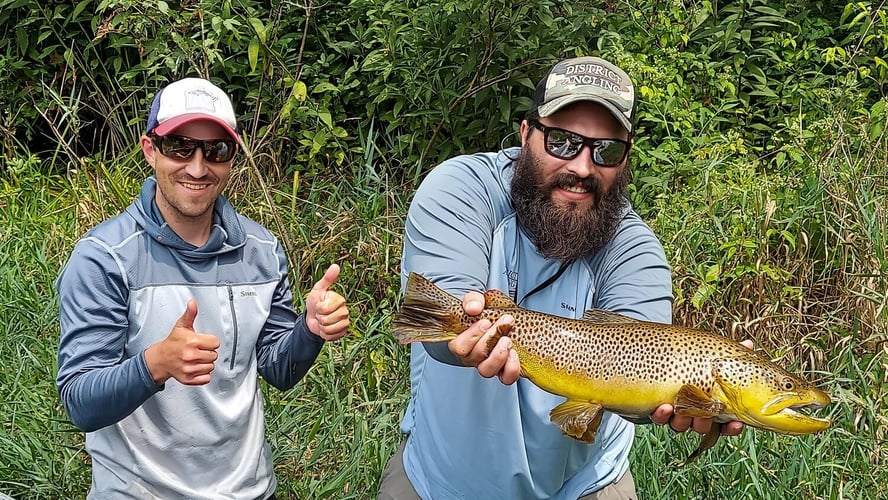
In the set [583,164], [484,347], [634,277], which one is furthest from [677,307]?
[484,347]

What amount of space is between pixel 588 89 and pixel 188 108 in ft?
4.13

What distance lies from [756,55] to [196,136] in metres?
4.36

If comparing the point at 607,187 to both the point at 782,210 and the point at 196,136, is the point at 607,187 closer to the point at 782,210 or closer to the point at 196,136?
the point at 196,136

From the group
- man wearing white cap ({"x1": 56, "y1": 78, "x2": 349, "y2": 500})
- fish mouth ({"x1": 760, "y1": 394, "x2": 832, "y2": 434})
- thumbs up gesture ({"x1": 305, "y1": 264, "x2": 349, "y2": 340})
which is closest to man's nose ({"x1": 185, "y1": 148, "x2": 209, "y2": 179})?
man wearing white cap ({"x1": 56, "y1": 78, "x2": 349, "y2": 500})

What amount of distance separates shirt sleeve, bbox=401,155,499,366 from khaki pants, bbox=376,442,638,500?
25.3 inches

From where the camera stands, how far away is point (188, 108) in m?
2.92

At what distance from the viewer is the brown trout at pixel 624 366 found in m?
2.50

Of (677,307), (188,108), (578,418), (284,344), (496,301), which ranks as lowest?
(677,307)

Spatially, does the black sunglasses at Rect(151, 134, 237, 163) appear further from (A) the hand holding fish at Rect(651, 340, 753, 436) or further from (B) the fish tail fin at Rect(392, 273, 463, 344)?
(A) the hand holding fish at Rect(651, 340, 753, 436)

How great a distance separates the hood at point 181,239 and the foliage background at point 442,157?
140 cm

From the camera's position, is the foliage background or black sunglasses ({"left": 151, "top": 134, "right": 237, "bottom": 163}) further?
the foliage background

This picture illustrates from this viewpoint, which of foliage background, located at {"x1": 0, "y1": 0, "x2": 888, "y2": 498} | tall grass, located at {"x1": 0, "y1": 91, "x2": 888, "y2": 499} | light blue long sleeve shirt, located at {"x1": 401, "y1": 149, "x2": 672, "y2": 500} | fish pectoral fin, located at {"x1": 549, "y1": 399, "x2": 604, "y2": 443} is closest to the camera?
fish pectoral fin, located at {"x1": 549, "y1": 399, "x2": 604, "y2": 443}

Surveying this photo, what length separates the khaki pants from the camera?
119 inches

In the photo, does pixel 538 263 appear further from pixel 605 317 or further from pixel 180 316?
pixel 180 316
